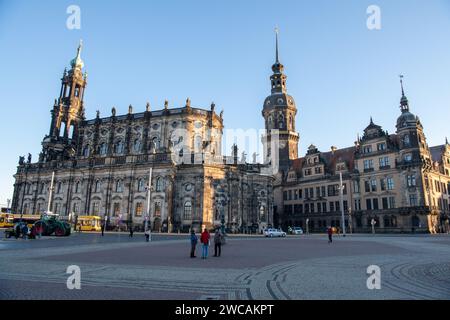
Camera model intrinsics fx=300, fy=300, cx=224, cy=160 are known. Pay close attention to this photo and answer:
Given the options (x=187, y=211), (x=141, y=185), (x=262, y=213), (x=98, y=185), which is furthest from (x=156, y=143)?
(x=262, y=213)

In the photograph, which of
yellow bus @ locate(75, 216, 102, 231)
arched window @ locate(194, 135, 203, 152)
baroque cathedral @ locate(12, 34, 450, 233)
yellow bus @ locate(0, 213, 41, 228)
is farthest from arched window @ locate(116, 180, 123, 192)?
arched window @ locate(194, 135, 203, 152)

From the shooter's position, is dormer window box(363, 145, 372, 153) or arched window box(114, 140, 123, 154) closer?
dormer window box(363, 145, 372, 153)

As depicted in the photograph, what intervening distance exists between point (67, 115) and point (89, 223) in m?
31.1

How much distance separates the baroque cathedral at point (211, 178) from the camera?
5059 centimetres

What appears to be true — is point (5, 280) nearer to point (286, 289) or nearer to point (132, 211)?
point (286, 289)

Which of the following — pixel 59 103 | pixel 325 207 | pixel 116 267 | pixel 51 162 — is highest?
pixel 59 103

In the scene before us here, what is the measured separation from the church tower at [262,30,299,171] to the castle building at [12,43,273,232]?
17348 millimetres

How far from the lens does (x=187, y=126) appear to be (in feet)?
188

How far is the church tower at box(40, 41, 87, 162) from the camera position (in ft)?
221

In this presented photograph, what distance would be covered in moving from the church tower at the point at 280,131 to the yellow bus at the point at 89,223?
4252 centimetres

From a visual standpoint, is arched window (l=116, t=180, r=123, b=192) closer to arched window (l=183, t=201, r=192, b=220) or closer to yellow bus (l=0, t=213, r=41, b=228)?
arched window (l=183, t=201, r=192, b=220)

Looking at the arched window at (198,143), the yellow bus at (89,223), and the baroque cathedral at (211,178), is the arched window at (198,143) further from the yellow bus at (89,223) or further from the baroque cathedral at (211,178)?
the yellow bus at (89,223)
